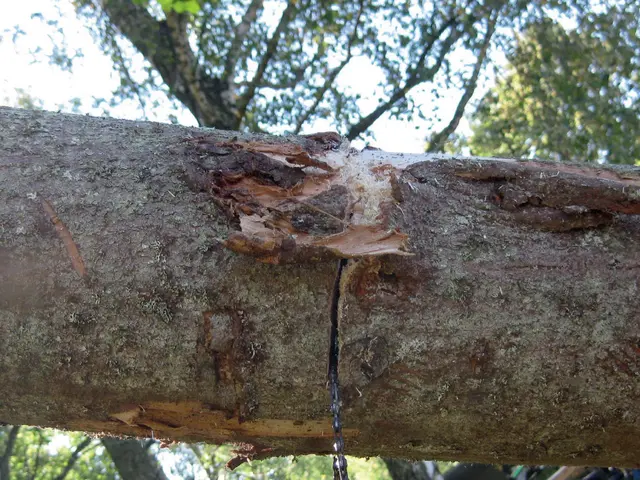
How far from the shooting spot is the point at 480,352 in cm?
116

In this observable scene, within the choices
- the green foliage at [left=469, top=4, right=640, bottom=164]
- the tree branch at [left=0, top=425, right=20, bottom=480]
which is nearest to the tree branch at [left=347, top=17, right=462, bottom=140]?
the green foliage at [left=469, top=4, right=640, bottom=164]

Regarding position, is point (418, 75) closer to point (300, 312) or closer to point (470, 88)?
point (470, 88)

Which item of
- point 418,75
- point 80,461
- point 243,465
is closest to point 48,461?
point 80,461

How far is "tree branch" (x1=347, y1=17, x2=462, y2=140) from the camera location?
5.59 meters

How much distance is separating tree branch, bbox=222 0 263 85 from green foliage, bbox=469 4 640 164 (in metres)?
2.74

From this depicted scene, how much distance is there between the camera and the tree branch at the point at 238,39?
16.4 ft

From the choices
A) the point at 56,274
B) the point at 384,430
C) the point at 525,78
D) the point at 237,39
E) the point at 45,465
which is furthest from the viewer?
the point at 45,465

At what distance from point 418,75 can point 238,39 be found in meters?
1.76

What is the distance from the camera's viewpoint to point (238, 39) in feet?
16.7

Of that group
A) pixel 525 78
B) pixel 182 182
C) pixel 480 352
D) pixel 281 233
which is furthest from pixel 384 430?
pixel 525 78

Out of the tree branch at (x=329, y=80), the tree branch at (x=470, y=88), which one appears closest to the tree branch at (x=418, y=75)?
the tree branch at (x=470, y=88)

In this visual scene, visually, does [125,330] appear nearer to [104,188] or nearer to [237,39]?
[104,188]

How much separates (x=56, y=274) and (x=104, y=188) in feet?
0.69

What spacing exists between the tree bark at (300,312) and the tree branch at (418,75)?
14.7 feet
